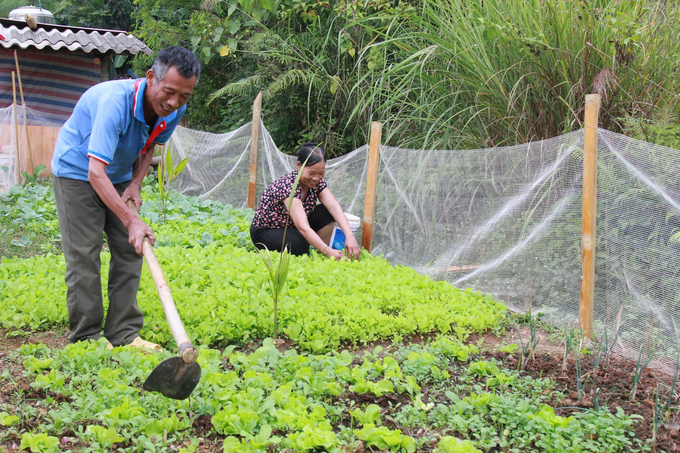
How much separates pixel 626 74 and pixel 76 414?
3.97 m

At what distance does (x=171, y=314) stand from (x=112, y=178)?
1339 mm

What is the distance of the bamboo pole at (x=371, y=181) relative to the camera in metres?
5.56

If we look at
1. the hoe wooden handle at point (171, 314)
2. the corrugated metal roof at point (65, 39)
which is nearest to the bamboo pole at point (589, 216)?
the hoe wooden handle at point (171, 314)

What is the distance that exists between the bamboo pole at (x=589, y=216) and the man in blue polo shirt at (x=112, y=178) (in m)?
2.32

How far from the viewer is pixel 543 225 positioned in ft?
12.9

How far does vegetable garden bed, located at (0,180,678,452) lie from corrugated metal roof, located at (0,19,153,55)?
7017 mm

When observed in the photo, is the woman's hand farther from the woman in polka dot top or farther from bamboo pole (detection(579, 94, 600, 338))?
bamboo pole (detection(579, 94, 600, 338))

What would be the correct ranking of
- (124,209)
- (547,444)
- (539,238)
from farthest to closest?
(539,238) → (124,209) → (547,444)

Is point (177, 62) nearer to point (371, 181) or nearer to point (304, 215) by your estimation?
point (304, 215)

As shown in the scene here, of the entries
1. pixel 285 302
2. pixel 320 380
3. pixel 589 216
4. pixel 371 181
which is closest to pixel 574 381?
pixel 589 216

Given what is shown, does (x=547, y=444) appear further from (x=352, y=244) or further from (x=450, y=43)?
(x=450, y=43)

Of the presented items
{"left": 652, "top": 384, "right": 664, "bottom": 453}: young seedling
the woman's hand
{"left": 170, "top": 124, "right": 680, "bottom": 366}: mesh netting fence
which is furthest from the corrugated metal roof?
{"left": 652, "top": 384, "right": 664, "bottom": 453}: young seedling

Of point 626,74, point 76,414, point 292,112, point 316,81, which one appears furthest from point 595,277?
point 292,112

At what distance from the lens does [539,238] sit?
3.94m
